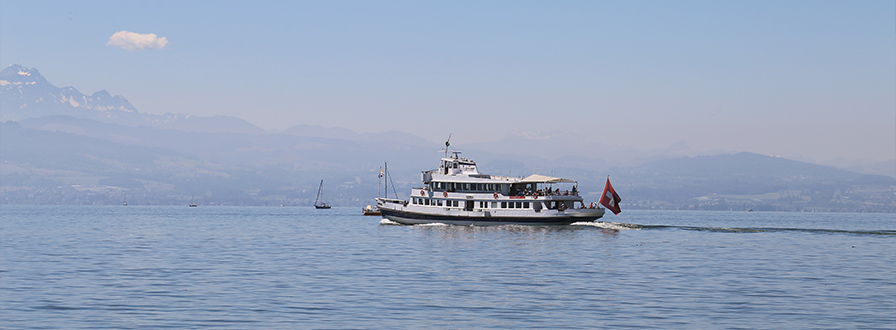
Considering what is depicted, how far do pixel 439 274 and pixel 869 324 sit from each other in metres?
24.2

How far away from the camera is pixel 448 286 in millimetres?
43531

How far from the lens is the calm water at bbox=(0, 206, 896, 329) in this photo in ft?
105

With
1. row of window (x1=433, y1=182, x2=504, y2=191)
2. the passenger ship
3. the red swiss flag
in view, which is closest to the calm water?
the red swiss flag

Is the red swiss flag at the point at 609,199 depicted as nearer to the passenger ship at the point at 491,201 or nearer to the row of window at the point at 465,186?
the passenger ship at the point at 491,201

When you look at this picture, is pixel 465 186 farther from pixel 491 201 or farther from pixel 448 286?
pixel 448 286

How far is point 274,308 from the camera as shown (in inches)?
1369

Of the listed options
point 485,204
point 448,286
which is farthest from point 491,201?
point 448,286

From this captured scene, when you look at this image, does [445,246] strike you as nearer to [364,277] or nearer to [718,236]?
[364,277]

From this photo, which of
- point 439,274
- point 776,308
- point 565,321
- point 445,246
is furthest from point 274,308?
point 445,246

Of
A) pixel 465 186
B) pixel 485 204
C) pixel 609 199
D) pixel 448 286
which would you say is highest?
pixel 465 186

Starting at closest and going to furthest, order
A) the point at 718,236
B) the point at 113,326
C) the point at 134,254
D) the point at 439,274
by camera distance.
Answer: the point at 113,326, the point at 439,274, the point at 134,254, the point at 718,236

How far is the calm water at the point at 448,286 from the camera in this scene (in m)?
32.1

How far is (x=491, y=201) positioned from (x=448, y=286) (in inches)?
2398

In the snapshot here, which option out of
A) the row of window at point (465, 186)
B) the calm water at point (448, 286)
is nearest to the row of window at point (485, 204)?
the row of window at point (465, 186)
